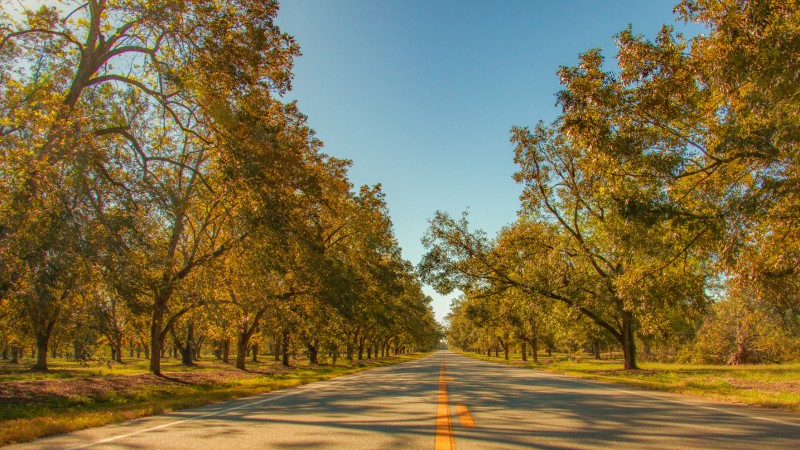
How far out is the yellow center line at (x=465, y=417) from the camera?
261 inches

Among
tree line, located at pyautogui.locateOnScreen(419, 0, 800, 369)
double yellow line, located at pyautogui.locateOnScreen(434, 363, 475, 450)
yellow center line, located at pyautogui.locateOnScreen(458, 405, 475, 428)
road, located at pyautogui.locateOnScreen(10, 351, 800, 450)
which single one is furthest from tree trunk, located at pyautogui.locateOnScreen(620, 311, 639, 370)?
yellow center line, located at pyautogui.locateOnScreen(458, 405, 475, 428)

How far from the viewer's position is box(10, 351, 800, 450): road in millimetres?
5348

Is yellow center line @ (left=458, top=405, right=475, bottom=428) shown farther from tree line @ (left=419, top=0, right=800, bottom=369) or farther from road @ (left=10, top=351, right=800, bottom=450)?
tree line @ (left=419, top=0, right=800, bottom=369)

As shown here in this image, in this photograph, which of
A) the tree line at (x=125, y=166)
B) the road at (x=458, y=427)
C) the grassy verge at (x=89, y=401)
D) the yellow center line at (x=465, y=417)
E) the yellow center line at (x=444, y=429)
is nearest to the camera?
the yellow center line at (x=444, y=429)

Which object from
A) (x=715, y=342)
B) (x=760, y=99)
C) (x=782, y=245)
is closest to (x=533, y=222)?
(x=782, y=245)

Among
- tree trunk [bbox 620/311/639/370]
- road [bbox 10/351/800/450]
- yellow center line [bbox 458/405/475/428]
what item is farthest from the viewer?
tree trunk [bbox 620/311/639/370]

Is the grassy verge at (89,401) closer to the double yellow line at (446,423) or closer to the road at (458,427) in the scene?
the road at (458,427)

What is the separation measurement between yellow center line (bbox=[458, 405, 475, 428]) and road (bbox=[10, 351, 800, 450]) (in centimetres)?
1

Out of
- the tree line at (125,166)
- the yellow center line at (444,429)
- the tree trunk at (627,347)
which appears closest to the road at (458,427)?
the yellow center line at (444,429)

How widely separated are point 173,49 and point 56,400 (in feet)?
31.9

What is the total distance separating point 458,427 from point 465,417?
3.51ft

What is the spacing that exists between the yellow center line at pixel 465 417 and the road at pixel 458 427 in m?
0.01

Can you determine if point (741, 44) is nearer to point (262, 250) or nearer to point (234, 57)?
point (234, 57)

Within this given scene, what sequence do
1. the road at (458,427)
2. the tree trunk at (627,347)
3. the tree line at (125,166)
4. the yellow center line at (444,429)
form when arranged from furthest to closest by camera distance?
the tree trunk at (627,347), the tree line at (125,166), the road at (458,427), the yellow center line at (444,429)
